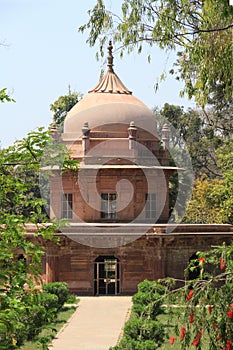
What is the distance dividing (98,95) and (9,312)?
19.9 m

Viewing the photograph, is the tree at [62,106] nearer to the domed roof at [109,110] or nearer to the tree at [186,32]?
the domed roof at [109,110]

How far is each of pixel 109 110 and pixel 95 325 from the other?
10.2 m

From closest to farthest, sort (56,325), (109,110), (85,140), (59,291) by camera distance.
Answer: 1. (56,325)
2. (59,291)
3. (85,140)
4. (109,110)

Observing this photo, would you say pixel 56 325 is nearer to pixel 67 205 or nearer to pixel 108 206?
pixel 108 206

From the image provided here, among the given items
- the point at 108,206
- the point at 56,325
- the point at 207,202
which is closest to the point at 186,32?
the point at 56,325

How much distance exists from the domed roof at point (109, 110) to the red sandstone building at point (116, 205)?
0.04 metres

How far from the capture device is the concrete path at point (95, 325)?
15859mm

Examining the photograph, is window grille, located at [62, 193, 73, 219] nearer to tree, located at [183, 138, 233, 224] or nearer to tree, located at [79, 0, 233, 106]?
tree, located at [183, 138, 233, 224]

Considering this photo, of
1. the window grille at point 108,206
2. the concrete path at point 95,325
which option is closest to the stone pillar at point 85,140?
the window grille at point 108,206

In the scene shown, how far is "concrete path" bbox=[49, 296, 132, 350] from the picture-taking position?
1586 centimetres

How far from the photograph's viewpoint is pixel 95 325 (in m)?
18.2

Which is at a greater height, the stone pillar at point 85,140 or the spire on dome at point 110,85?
the spire on dome at point 110,85

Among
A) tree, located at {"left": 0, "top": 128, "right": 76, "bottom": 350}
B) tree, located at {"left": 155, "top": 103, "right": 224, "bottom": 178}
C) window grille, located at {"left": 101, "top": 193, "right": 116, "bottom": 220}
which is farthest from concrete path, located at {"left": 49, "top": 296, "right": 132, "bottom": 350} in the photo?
tree, located at {"left": 155, "top": 103, "right": 224, "bottom": 178}

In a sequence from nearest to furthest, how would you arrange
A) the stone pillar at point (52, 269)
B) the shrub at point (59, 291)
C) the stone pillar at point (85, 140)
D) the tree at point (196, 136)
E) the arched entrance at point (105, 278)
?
1. the shrub at point (59, 291)
2. the stone pillar at point (52, 269)
3. the arched entrance at point (105, 278)
4. the stone pillar at point (85, 140)
5. the tree at point (196, 136)
